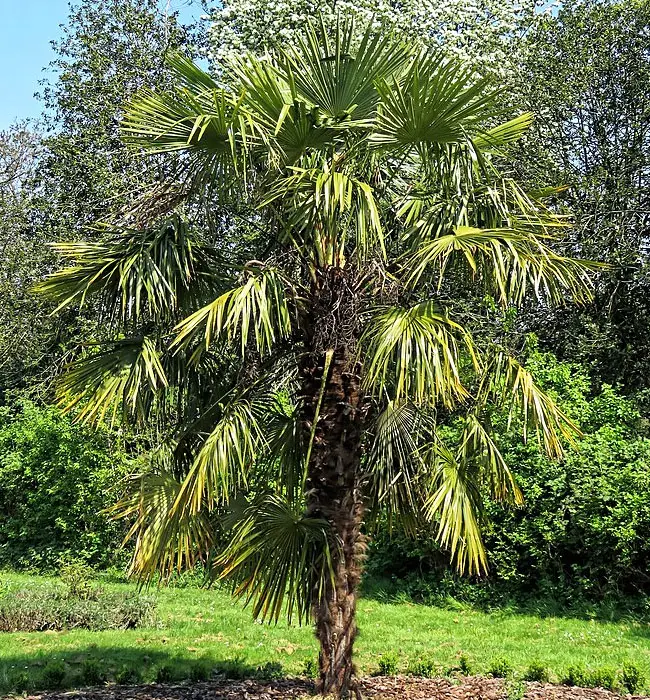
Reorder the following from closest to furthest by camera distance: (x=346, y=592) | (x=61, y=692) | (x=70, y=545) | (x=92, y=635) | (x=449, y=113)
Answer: (x=449, y=113) → (x=346, y=592) → (x=61, y=692) → (x=92, y=635) → (x=70, y=545)

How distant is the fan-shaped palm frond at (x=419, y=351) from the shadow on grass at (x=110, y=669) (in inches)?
139

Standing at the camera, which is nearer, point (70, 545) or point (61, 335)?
point (70, 545)

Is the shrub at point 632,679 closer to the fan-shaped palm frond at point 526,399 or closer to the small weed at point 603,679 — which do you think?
the small weed at point 603,679

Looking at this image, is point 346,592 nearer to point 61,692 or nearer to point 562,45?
point 61,692

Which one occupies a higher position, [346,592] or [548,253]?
[548,253]

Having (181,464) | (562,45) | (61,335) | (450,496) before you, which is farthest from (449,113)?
(61,335)

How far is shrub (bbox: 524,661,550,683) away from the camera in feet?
22.0

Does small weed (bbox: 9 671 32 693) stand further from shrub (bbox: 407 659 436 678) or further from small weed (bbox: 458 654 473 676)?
small weed (bbox: 458 654 473 676)

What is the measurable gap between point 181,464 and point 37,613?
474 cm

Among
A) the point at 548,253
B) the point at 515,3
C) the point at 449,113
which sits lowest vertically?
the point at 548,253

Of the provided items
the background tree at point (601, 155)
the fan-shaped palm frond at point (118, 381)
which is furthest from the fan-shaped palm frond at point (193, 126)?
the background tree at point (601, 155)

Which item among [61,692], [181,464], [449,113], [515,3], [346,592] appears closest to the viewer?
[449,113]

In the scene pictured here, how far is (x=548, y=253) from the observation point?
521 cm

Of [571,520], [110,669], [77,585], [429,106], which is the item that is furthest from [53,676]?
[571,520]
